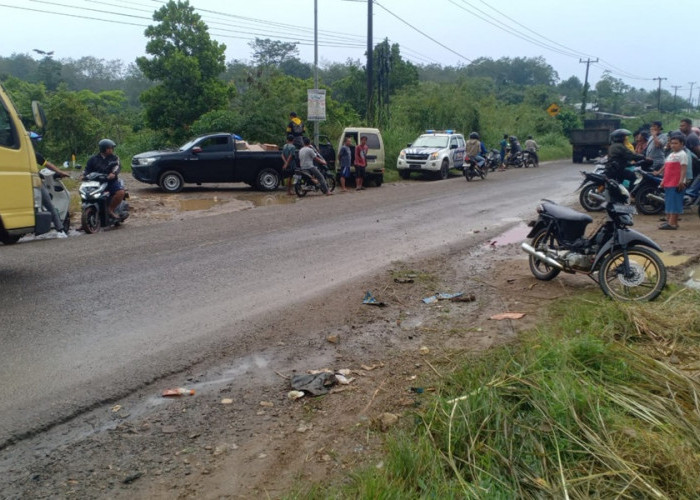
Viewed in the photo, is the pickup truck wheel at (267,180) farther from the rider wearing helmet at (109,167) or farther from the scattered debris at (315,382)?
the scattered debris at (315,382)

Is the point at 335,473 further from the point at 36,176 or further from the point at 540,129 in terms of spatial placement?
the point at 540,129

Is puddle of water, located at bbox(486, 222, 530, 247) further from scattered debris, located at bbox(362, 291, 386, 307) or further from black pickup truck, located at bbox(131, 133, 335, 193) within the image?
black pickup truck, located at bbox(131, 133, 335, 193)

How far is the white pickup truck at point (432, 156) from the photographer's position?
952 inches

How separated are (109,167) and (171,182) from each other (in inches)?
235

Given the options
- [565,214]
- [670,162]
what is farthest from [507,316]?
[670,162]

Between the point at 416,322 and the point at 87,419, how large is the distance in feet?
10.7

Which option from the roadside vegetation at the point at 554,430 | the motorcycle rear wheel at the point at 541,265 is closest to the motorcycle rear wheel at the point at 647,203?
the motorcycle rear wheel at the point at 541,265

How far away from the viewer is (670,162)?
11.2 meters

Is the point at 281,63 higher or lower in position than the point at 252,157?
higher

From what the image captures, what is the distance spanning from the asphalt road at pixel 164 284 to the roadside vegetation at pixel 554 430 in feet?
7.41

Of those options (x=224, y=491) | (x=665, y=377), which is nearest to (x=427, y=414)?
(x=224, y=491)

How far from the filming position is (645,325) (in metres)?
5.30

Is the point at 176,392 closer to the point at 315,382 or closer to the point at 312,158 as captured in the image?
the point at 315,382

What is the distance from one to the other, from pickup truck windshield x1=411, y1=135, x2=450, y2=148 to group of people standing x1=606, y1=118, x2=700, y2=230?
1117 centimetres
